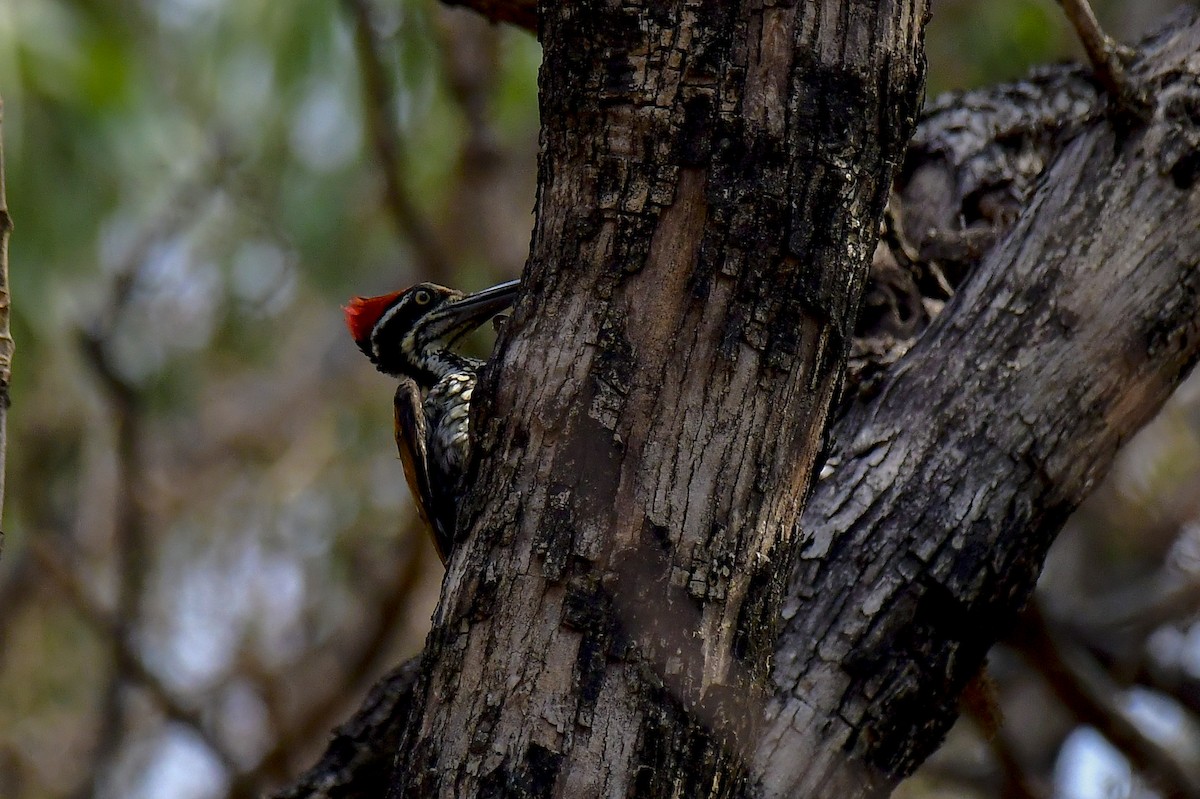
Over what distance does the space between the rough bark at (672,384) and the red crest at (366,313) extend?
111 inches

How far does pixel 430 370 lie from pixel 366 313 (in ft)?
1.28

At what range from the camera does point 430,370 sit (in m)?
5.14

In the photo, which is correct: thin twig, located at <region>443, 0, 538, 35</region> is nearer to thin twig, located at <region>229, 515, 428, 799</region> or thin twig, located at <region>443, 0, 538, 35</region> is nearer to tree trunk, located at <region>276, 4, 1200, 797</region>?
tree trunk, located at <region>276, 4, 1200, 797</region>

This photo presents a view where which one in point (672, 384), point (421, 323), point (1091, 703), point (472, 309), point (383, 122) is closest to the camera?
point (672, 384)

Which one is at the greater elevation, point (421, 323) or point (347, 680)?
point (421, 323)

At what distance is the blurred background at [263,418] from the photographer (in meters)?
6.62

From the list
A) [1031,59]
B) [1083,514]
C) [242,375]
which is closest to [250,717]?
[242,375]

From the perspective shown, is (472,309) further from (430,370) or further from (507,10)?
(507,10)

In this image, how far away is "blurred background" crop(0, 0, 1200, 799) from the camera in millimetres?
6625

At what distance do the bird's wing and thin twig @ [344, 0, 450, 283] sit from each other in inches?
127

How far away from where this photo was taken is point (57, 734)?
10148mm

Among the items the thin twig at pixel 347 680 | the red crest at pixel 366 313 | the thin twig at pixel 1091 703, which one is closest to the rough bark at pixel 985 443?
the thin twig at pixel 1091 703

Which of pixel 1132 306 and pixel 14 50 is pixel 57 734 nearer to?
pixel 14 50

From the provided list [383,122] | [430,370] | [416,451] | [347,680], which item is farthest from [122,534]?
[416,451]
